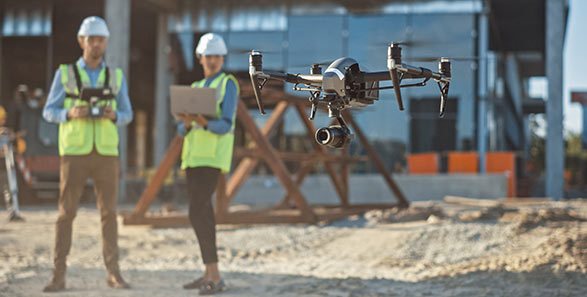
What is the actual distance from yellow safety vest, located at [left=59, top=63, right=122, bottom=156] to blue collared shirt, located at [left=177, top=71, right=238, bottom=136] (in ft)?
1.74

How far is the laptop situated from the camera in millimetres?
4746

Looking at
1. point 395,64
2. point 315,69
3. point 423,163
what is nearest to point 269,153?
point 315,69

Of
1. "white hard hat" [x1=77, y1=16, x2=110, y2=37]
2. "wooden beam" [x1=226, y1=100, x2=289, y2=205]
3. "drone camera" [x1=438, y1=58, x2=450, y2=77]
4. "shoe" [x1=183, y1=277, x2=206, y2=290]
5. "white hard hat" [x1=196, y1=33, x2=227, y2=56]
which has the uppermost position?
"white hard hat" [x1=77, y1=16, x2=110, y2=37]

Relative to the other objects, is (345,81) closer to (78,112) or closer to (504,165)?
(78,112)

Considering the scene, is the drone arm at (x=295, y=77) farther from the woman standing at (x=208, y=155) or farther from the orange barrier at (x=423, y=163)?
the orange barrier at (x=423, y=163)

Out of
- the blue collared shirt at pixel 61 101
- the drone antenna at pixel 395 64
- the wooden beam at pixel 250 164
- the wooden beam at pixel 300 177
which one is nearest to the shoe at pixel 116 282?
the blue collared shirt at pixel 61 101

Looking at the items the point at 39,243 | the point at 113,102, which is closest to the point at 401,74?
the point at 113,102

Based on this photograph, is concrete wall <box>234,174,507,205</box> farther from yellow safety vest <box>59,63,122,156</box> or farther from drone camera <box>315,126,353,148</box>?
drone camera <box>315,126,353,148</box>

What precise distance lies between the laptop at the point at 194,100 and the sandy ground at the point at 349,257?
128 cm

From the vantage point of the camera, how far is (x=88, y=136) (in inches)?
189

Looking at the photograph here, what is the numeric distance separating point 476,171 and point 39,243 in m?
12.3

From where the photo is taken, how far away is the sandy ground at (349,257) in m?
4.82

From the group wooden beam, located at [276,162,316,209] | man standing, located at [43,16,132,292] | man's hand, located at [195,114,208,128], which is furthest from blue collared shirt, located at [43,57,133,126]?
wooden beam, located at [276,162,316,209]

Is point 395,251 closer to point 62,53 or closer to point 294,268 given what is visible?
point 294,268
